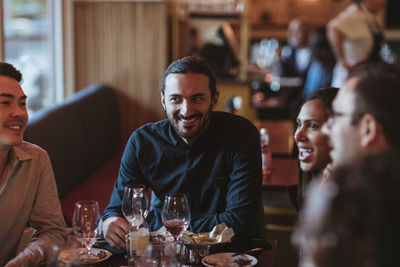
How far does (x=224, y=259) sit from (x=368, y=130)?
724mm

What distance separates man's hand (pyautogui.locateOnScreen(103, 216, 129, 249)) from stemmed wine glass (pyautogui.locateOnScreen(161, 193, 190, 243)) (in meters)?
0.19

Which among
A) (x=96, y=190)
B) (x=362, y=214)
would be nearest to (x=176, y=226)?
(x=362, y=214)

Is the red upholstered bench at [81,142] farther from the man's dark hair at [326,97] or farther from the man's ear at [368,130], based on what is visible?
the man's ear at [368,130]

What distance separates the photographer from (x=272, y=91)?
7875mm

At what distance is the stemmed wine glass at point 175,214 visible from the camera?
5.62 ft

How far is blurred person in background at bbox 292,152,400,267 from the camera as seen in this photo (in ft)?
2.62

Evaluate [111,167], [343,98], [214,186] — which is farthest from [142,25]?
[343,98]

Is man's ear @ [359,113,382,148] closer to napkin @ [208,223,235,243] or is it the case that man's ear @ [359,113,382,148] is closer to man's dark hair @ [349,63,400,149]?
man's dark hair @ [349,63,400,149]

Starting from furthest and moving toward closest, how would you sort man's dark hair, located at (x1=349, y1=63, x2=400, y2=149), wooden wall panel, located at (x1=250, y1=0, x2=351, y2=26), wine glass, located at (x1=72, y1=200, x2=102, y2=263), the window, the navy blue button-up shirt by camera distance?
1. wooden wall panel, located at (x1=250, y1=0, x2=351, y2=26)
2. the window
3. the navy blue button-up shirt
4. wine glass, located at (x1=72, y1=200, x2=102, y2=263)
5. man's dark hair, located at (x1=349, y1=63, x2=400, y2=149)

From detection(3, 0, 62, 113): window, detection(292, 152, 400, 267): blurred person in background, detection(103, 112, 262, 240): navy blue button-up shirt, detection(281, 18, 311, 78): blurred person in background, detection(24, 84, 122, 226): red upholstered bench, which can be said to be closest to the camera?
detection(292, 152, 400, 267): blurred person in background

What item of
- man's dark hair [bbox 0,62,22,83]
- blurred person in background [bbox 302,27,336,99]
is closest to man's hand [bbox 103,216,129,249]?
man's dark hair [bbox 0,62,22,83]

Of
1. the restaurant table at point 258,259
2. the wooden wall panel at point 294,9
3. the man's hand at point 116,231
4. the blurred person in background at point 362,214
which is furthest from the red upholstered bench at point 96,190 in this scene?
the wooden wall panel at point 294,9

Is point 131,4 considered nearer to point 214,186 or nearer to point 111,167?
point 111,167

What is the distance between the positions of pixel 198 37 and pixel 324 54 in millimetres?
1586
